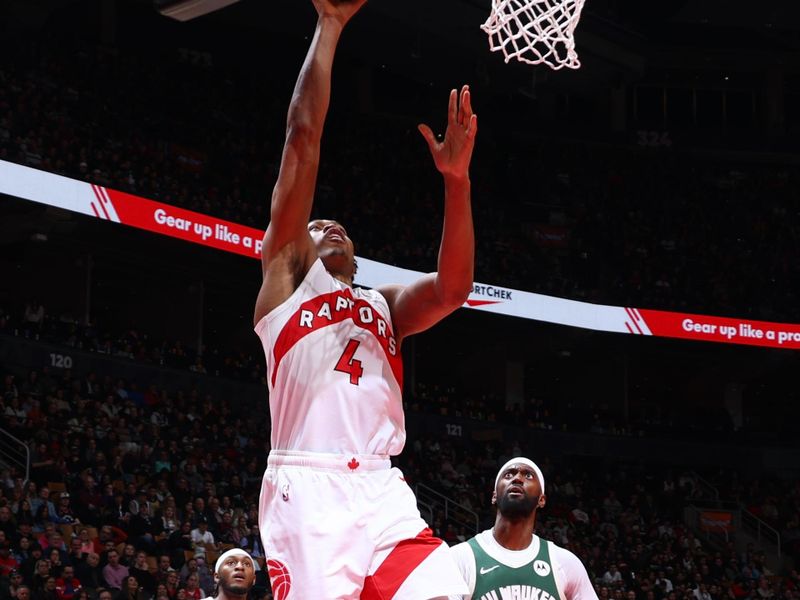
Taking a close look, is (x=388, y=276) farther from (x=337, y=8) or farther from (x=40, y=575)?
(x=337, y=8)

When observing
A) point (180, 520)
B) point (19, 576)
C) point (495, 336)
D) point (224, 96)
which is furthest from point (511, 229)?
point (19, 576)

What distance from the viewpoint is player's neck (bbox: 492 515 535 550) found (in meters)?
5.29

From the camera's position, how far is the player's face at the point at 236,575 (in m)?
6.73

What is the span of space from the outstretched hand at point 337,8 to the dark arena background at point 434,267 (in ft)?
31.7

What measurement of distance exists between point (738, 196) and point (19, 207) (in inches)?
648

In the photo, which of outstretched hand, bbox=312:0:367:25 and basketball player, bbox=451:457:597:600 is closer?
outstretched hand, bbox=312:0:367:25

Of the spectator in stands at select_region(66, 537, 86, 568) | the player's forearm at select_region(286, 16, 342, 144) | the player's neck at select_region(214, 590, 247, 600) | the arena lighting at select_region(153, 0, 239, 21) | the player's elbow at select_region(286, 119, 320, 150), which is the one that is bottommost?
the player's neck at select_region(214, 590, 247, 600)

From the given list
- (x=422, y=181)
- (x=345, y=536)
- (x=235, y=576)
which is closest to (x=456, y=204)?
(x=345, y=536)

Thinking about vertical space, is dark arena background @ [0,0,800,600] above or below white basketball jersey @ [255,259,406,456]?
above

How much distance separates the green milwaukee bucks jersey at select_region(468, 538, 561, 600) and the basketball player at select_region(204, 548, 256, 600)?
6.42 feet

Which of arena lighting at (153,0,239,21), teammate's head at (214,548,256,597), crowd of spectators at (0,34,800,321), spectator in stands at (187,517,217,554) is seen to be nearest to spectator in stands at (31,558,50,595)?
spectator in stands at (187,517,217,554)

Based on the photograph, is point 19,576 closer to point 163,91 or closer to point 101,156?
point 101,156

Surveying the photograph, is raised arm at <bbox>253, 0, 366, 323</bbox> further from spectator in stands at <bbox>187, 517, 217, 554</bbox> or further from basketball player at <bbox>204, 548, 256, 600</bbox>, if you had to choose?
spectator in stands at <bbox>187, 517, 217, 554</bbox>

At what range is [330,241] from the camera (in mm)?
3918
